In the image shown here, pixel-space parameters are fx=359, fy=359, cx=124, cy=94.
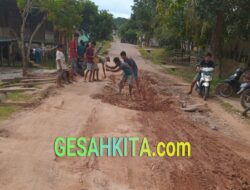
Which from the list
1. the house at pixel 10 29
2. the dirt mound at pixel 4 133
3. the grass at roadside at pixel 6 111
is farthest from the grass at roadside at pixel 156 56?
the dirt mound at pixel 4 133

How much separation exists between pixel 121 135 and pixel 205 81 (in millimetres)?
5761

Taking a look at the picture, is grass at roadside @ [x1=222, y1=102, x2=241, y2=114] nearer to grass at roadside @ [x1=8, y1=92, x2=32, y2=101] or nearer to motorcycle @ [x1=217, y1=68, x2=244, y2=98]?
motorcycle @ [x1=217, y1=68, x2=244, y2=98]

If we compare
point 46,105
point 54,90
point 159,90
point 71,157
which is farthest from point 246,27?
point 71,157

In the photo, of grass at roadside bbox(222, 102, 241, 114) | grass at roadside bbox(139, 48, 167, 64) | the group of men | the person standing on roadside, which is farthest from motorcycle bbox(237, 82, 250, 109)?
grass at roadside bbox(139, 48, 167, 64)

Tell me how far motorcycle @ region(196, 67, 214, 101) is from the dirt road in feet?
2.55

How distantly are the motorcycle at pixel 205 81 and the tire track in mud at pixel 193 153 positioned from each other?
54.4 inches

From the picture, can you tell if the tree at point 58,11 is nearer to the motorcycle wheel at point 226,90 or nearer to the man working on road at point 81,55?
the man working on road at point 81,55

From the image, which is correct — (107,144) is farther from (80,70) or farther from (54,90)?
(80,70)

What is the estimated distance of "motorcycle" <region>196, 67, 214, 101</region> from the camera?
38.5 ft

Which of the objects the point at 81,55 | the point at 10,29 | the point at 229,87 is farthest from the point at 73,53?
the point at 10,29

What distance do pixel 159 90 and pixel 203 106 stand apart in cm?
332

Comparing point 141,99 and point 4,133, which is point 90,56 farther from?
point 4,133

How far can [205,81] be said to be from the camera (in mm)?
11797

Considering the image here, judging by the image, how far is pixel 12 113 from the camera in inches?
341
